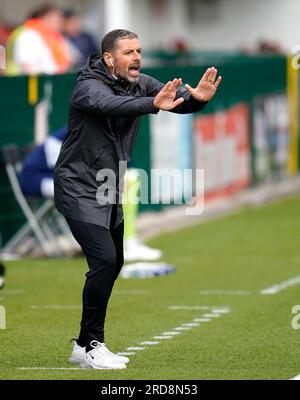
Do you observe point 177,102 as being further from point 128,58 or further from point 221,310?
point 221,310

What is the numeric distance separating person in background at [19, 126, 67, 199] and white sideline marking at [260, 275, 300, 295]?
273 centimetres

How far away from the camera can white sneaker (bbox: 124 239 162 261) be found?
47.9 feet

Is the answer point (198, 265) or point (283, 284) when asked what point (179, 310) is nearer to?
point (283, 284)

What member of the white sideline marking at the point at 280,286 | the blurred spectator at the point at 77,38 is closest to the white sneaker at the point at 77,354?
the white sideline marking at the point at 280,286

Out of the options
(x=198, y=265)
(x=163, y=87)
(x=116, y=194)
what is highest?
(x=163, y=87)

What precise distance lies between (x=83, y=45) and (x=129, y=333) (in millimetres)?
10818

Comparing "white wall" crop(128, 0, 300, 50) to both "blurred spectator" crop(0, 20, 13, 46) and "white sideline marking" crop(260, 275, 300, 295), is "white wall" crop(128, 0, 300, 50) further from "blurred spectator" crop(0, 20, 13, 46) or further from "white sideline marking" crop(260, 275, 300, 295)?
"white sideline marking" crop(260, 275, 300, 295)

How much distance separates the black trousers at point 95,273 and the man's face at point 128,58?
0.93 m

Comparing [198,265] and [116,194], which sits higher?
[116,194]

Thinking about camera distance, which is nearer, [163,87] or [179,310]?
[163,87]

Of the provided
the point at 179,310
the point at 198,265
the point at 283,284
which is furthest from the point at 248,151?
the point at 179,310

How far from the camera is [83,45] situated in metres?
20.4

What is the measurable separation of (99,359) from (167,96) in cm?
164

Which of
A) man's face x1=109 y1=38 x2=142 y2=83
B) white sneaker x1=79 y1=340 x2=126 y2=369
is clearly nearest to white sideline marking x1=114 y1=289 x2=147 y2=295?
white sneaker x1=79 y1=340 x2=126 y2=369
